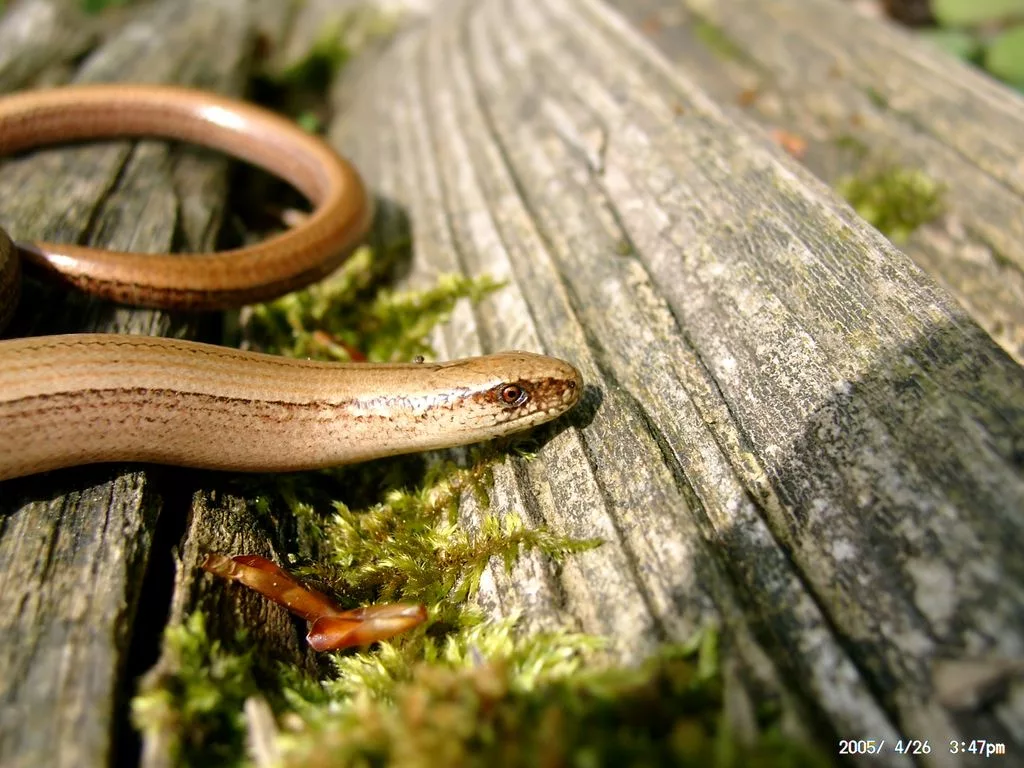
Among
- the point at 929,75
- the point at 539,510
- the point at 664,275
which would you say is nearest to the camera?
the point at 539,510

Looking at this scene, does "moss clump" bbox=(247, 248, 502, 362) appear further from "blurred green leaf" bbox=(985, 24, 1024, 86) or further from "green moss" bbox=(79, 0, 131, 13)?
"green moss" bbox=(79, 0, 131, 13)

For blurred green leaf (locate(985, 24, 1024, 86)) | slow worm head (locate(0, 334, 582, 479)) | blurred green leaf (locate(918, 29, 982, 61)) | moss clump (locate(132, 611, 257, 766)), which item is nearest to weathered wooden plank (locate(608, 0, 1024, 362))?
blurred green leaf (locate(985, 24, 1024, 86))

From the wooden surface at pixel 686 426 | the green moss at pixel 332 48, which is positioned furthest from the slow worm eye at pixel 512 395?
the green moss at pixel 332 48

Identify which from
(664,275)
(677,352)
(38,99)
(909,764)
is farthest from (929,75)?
(38,99)

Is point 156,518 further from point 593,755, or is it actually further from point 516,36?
point 516,36

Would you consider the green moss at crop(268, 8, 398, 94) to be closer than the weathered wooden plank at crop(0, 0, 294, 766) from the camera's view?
No

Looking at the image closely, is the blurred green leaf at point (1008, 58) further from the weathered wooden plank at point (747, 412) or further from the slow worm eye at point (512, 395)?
the slow worm eye at point (512, 395)
